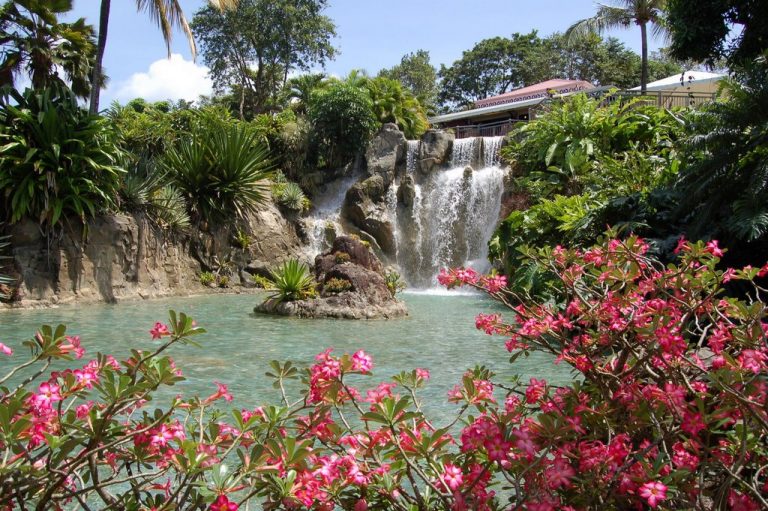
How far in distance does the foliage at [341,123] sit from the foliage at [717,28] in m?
12.7

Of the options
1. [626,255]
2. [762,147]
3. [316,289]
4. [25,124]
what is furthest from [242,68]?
[626,255]

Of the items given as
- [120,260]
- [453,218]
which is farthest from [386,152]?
[120,260]

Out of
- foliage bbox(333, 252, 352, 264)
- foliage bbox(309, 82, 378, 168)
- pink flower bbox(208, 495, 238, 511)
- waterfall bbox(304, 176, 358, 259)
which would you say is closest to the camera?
pink flower bbox(208, 495, 238, 511)

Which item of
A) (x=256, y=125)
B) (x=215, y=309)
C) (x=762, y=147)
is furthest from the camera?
(x=256, y=125)

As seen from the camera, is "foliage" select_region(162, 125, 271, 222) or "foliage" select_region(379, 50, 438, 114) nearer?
"foliage" select_region(162, 125, 271, 222)

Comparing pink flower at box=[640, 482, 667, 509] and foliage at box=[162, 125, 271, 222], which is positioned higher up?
foliage at box=[162, 125, 271, 222]

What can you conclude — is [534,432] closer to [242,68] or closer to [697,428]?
[697,428]

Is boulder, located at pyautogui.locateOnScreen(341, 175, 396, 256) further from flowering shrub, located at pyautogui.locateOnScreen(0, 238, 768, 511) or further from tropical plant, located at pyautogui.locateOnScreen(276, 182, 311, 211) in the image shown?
flowering shrub, located at pyautogui.locateOnScreen(0, 238, 768, 511)

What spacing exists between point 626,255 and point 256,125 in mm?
20826

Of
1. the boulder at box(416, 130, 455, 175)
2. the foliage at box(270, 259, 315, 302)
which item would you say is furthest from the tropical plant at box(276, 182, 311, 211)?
the foliage at box(270, 259, 315, 302)

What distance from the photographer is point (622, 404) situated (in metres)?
2.24

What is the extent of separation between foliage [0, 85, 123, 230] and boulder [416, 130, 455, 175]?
36.0 ft

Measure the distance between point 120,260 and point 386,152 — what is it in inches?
423

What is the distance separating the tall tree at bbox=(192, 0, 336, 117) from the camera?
33438mm
